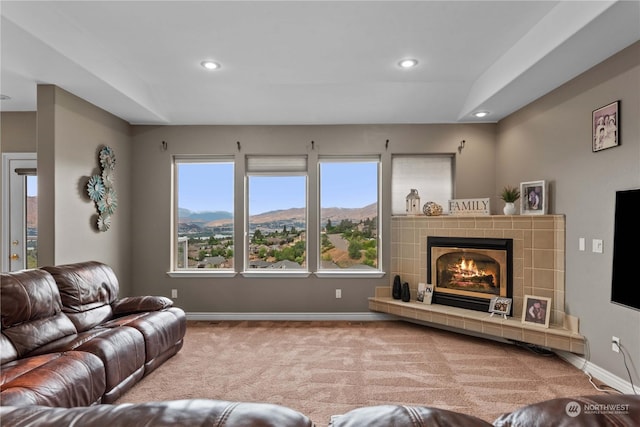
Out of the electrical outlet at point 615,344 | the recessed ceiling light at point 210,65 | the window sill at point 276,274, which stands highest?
the recessed ceiling light at point 210,65

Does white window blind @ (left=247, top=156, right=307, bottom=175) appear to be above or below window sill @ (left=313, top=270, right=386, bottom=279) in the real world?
above

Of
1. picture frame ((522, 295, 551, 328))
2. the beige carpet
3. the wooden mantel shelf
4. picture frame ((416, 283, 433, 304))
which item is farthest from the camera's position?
picture frame ((416, 283, 433, 304))

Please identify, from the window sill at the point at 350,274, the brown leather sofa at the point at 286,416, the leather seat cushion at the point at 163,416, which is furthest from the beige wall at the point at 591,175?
the leather seat cushion at the point at 163,416

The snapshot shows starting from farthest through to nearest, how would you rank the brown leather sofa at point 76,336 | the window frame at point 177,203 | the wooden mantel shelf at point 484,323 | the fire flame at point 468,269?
the window frame at point 177,203
the fire flame at point 468,269
the wooden mantel shelf at point 484,323
the brown leather sofa at point 76,336

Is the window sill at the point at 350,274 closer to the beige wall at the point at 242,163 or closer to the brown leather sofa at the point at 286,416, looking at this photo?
the beige wall at the point at 242,163

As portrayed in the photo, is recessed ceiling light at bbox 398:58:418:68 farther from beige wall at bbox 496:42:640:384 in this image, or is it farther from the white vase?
the white vase

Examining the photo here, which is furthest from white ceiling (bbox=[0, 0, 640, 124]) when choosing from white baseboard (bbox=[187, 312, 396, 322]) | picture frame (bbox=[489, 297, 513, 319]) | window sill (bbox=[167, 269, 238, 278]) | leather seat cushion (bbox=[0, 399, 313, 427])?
white baseboard (bbox=[187, 312, 396, 322])

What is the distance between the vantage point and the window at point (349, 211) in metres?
4.73

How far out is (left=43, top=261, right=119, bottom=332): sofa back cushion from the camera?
9.15ft

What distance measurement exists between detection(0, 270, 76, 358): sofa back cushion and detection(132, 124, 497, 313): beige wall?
77.2 inches

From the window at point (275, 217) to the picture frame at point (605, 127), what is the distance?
3.17m

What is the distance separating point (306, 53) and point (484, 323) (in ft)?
11.0

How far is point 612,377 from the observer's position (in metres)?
2.75

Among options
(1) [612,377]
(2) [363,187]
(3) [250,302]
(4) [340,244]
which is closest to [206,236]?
(3) [250,302]
